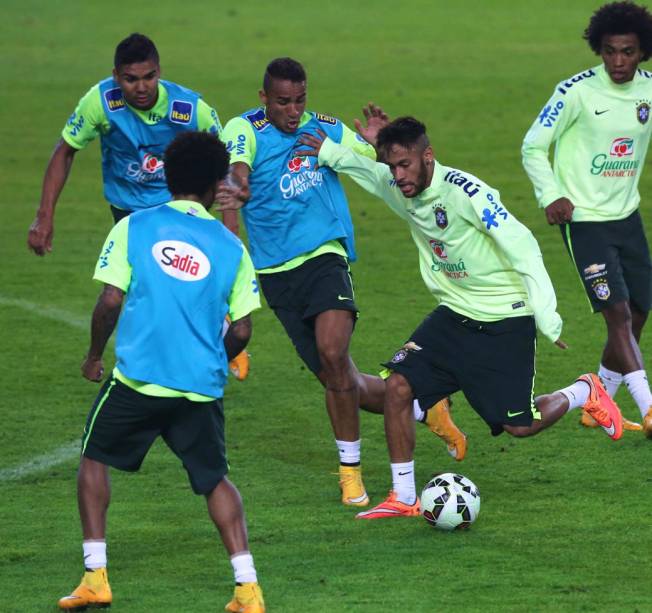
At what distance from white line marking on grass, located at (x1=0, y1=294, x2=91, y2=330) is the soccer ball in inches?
227

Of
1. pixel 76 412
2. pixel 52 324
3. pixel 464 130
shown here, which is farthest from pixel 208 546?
pixel 464 130

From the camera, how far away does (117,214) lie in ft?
36.3

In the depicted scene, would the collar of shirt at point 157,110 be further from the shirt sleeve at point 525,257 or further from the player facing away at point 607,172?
the shirt sleeve at point 525,257

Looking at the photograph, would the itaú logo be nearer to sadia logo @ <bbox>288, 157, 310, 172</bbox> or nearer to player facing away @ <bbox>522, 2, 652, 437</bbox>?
sadia logo @ <bbox>288, 157, 310, 172</bbox>

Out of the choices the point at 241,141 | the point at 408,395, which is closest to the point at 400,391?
the point at 408,395

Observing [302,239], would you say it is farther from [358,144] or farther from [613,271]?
[613,271]

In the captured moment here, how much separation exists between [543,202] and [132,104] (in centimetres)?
Answer: 275

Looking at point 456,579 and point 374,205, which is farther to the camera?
point 374,205

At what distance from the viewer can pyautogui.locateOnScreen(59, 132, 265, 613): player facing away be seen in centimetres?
716

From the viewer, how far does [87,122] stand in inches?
420

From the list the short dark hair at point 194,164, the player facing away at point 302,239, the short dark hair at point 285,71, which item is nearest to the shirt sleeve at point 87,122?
the player facing away at point 302,239

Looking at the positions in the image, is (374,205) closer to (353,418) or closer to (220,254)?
(353,418)

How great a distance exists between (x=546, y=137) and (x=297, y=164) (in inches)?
68.8

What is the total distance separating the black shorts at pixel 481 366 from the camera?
8.80 metres
